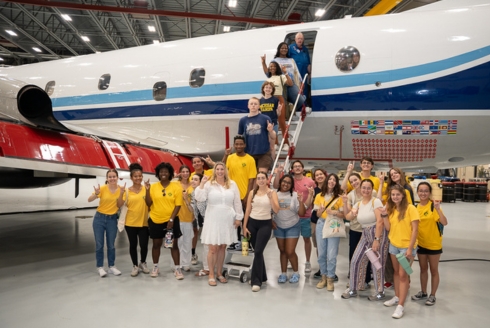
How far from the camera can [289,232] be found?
18.2ft

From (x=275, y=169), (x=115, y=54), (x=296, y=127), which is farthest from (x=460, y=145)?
(x=115, y=54)

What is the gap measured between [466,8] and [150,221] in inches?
254

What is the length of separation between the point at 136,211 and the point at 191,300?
1783 mm

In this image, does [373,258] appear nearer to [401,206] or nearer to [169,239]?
[401,206]

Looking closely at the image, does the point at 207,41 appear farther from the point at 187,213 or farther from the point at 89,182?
the point at 89,182

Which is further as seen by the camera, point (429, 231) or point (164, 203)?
point (164, 203)

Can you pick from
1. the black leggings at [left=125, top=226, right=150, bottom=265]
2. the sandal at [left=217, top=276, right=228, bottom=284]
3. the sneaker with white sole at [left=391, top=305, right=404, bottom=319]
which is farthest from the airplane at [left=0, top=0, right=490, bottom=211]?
the sneaker with white sole at [left=391, top=305, right=404, bottom=319]

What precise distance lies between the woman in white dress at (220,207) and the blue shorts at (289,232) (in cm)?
66

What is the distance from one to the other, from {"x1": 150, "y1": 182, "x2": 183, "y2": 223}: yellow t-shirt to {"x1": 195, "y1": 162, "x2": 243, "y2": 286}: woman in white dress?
67 cm

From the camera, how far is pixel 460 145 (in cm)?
685

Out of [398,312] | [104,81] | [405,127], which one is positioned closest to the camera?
[398,312]

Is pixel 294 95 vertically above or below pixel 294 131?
above

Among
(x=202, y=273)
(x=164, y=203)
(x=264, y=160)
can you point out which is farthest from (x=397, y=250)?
(x=164, y=203)

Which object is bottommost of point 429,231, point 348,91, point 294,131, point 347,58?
point 429,231
